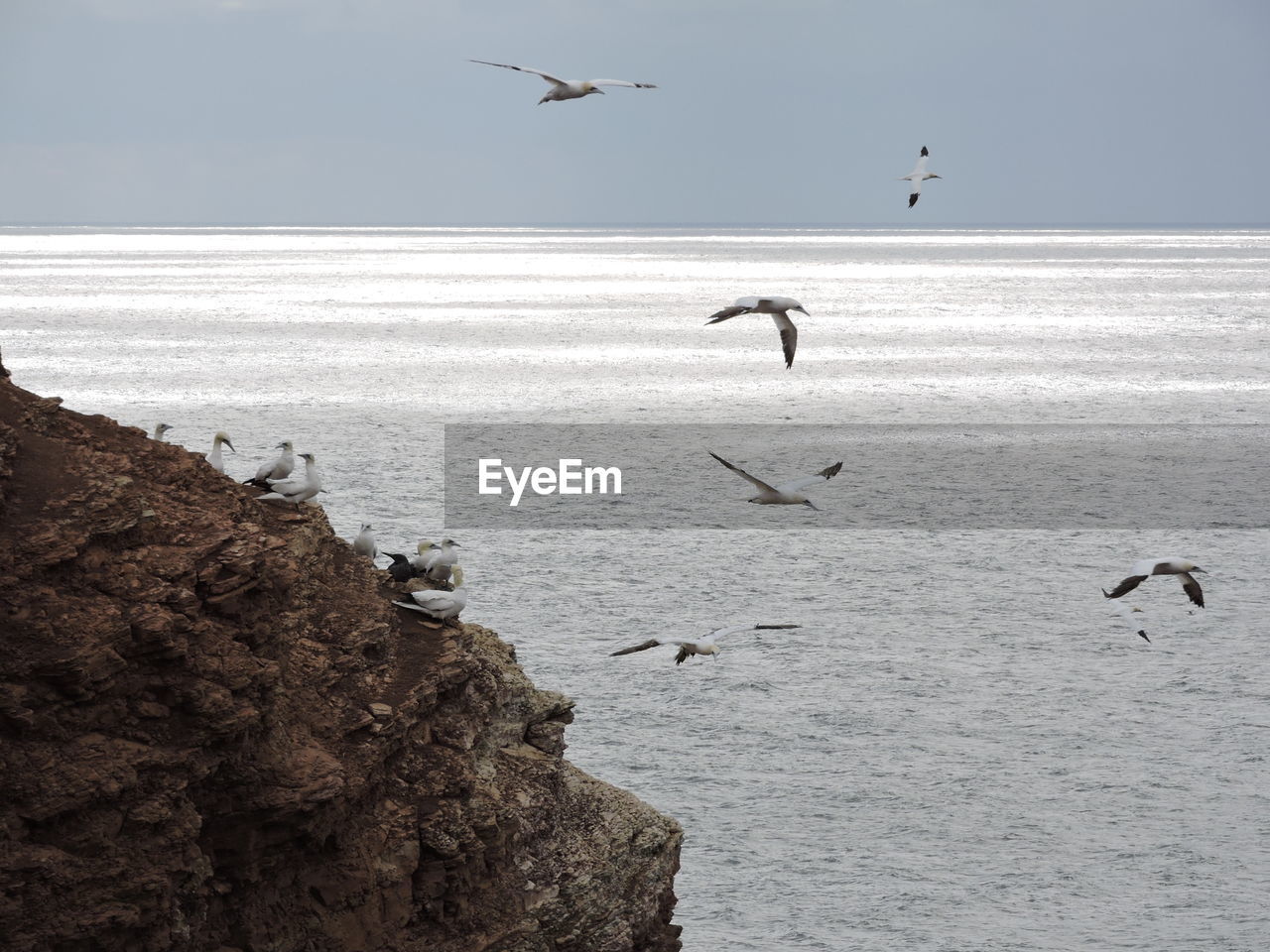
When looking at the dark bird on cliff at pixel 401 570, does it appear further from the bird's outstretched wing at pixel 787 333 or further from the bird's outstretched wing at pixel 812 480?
the bird's outstretched wing at pixel 812 480

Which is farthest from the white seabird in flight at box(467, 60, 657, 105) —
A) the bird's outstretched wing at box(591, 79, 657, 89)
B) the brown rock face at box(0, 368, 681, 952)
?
the brown rock face at box(0, 368, 681, 952)

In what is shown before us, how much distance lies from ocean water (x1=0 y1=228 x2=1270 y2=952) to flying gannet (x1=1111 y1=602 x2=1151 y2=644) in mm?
119

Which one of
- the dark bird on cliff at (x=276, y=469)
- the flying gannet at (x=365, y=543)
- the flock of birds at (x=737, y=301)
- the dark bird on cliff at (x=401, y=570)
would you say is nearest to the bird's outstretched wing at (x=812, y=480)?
the flock of birds at (x=737, y=301)

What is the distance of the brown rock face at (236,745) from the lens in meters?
4.21

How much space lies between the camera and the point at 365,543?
249 inches

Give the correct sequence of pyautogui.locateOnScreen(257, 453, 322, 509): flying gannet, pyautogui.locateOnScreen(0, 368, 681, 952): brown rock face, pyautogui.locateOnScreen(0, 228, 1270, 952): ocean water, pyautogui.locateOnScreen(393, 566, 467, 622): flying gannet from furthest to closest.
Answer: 1. pyautogui.locateOnScreen(0, 228, 1270, 952): ocean water
2. pyautogui.locateOnScreen(257, 453, 322, 509): flying gannet
3. pyautogui.locateOnScreen(393, 566, 467, 622): flying gannet
4. pyautogui.locateOnScreen(0, 368, 681, 952): brown rock face

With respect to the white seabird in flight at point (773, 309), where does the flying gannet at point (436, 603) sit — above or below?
below

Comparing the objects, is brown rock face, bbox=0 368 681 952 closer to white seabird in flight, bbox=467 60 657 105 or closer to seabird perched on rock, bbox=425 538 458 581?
seabird perched on rock, bbox=425 538 458 581

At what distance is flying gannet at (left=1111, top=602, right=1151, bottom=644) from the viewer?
11.6 metres

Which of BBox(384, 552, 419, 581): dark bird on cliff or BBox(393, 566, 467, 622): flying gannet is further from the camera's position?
BBox(384, 552, 419, 581): dark bird on cliff

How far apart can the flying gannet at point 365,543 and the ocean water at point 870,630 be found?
2175 mm

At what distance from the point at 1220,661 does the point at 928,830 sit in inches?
145

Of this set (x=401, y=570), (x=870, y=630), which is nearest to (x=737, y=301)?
(x=401, y=570)

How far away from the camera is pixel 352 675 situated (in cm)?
513
